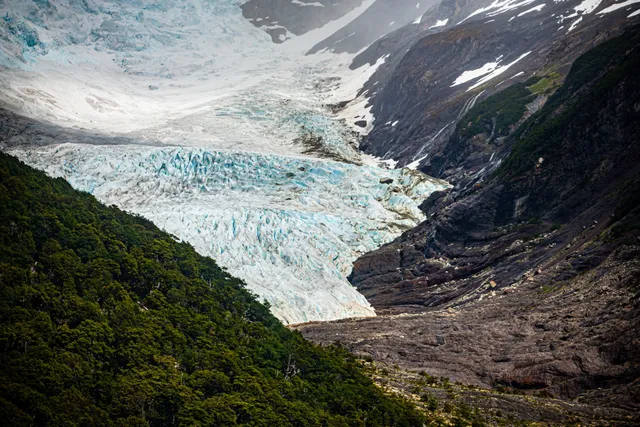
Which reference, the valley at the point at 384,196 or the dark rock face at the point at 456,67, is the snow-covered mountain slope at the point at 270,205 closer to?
the valley at the point at 384,196

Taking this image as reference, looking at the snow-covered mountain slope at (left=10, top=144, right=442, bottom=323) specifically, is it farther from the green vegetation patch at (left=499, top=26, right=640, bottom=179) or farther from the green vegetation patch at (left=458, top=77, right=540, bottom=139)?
the green vegetation patch at (left=499, top=26, right=640, bottom=179)

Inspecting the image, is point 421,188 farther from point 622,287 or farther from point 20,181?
point 20,181

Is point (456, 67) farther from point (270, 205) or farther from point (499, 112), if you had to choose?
point (270, 205)

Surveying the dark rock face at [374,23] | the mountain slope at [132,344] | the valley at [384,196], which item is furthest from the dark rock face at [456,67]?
the mountain slope at [132,344]

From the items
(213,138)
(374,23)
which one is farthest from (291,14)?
(213,138)

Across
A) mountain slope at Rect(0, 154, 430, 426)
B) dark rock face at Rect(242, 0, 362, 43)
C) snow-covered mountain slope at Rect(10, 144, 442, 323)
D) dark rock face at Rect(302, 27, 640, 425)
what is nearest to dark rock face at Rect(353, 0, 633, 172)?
snow-covered mountain slope at Rect(10, 144, 442, 323)
